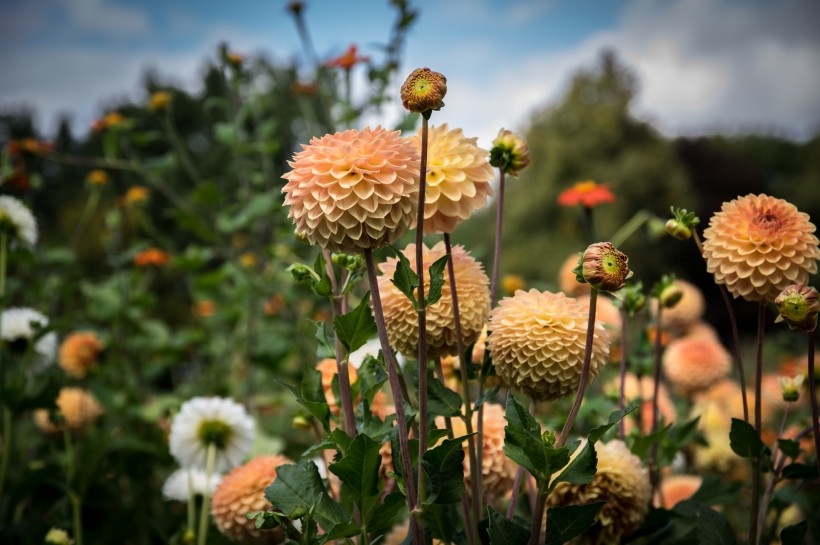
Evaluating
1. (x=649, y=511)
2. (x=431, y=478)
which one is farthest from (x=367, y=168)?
(x=649, y=511)

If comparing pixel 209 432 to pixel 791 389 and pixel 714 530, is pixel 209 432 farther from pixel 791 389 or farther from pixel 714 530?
pixel 791 389

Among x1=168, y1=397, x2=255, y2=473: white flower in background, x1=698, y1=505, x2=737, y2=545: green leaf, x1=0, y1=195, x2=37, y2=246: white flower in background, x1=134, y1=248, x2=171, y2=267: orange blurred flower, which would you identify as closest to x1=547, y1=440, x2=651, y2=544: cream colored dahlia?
x1=698, y1=505, x2=737, y2=545: green leaf

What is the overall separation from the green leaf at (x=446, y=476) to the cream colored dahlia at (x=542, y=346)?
0.14m

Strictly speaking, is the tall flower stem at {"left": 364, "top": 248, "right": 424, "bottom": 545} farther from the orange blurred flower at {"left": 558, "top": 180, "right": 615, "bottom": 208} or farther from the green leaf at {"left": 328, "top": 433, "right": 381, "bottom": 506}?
the orange blurred flower at {"left": 558, "top": 180, "right": 615, "bottom": 208}

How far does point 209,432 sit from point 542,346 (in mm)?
815

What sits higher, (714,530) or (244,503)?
(244,503)

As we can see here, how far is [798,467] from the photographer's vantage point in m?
1.04

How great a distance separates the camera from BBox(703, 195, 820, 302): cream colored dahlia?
906 mm

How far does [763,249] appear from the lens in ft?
2.99

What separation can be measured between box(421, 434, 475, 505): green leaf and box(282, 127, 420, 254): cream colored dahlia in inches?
11.4

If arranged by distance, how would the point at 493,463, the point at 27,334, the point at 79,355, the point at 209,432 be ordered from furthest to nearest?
the point at 79,355 → the point at 27,334 → the point at 209,432 → the point at 493,463

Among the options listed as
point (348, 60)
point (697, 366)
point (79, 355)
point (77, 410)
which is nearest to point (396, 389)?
point (348, 60)

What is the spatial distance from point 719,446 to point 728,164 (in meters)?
10.9

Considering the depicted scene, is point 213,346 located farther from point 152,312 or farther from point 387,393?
point 152,312
